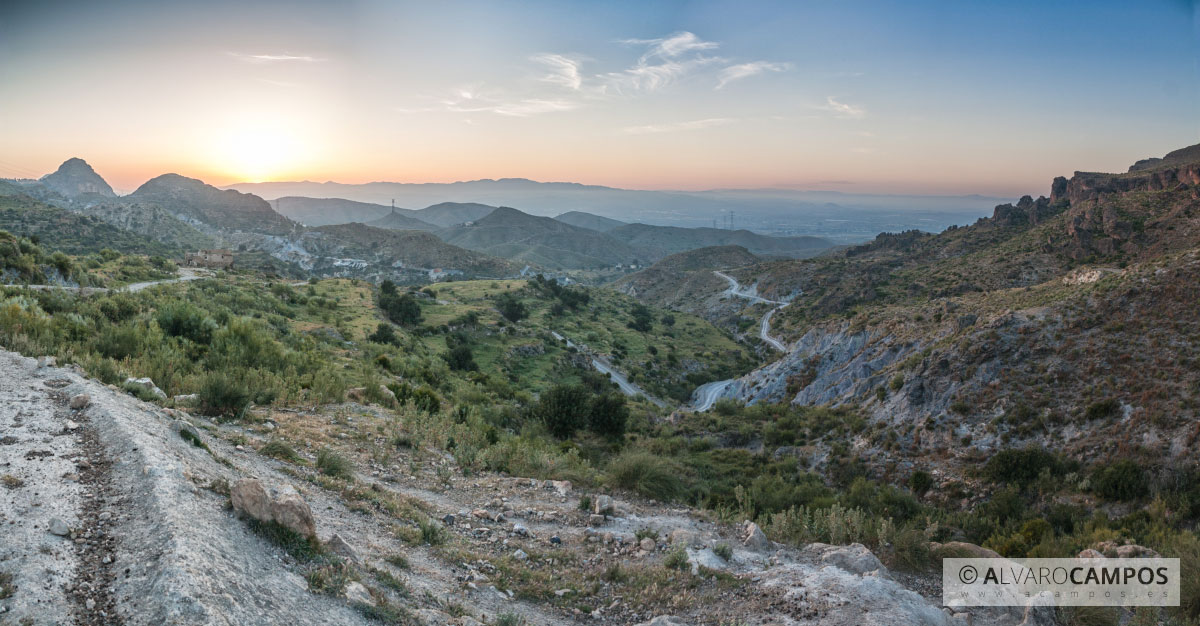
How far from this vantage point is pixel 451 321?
4478 cm

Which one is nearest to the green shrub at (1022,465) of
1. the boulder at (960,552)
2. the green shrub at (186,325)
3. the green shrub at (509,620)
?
the boulder at (960,552)

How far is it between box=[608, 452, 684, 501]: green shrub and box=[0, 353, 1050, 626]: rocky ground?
92 centimetres

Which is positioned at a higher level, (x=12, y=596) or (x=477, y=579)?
(x=12, y=596)

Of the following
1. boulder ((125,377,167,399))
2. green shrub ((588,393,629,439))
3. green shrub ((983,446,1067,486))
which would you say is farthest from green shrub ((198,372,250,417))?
green shrub ((983,446,1067,486))

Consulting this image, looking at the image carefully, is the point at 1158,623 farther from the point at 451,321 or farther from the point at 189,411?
the point at 451,321

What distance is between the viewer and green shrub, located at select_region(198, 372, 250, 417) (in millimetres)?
9164

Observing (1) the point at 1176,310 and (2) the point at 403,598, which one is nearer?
(2) the point at 403,598

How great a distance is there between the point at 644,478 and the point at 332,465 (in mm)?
5494

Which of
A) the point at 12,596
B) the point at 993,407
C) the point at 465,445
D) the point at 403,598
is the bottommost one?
the point at 993,407

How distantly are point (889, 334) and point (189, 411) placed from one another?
32763 mm

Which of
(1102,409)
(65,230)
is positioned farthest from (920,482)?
(65,230)

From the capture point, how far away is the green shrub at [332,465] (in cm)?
763

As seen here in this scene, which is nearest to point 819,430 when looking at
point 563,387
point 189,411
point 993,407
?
point 993,407

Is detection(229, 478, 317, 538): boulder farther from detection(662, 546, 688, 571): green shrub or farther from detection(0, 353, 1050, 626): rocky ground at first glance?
detection(662, 546, 688, 571): green shrub
